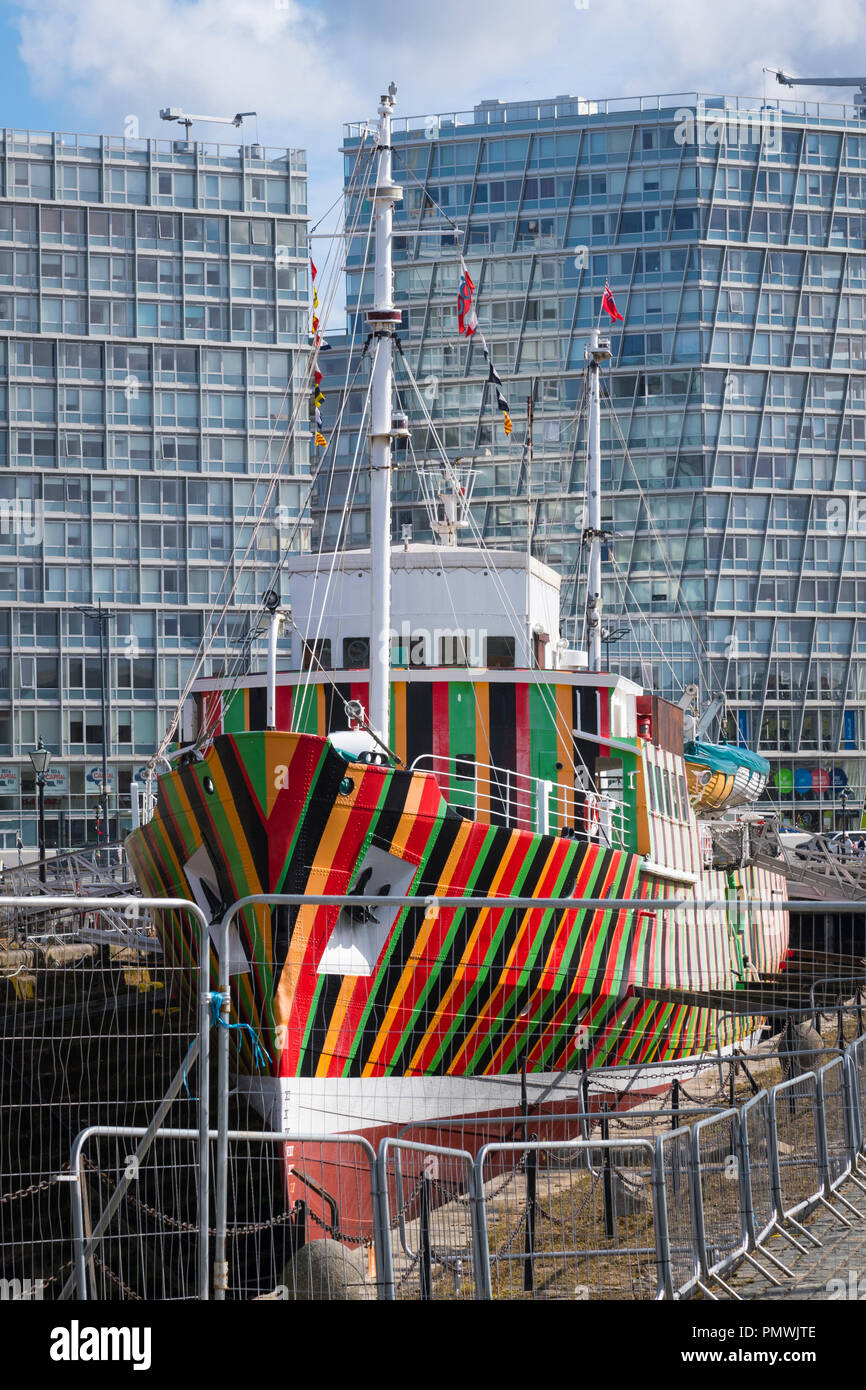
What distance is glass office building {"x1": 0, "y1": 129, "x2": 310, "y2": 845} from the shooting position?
62562 millimetres

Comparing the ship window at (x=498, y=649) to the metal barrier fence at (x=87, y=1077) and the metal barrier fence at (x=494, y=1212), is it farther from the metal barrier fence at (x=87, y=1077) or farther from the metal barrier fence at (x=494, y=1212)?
the metal barrier fence at (x=494, y=1212)

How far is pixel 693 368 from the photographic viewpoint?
68875mm

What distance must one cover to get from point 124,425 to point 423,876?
2064 inches

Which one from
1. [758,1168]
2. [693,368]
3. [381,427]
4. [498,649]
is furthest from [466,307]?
[693,368]

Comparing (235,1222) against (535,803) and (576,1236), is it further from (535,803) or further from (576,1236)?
(535,803)

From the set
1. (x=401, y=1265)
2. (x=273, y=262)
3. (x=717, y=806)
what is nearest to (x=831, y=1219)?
(x=401, y=1265)

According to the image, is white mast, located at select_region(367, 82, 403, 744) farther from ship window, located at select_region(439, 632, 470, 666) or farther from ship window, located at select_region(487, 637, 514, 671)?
ship window, located at select_region(487, 637, 514, 671)

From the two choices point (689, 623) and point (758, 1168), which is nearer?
point (758, 1168)

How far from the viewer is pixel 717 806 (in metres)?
29.6

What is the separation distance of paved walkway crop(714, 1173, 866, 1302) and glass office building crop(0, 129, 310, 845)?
52.8 metres

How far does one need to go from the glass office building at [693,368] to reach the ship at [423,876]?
4901 cm

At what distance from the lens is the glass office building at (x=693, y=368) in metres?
68.8
